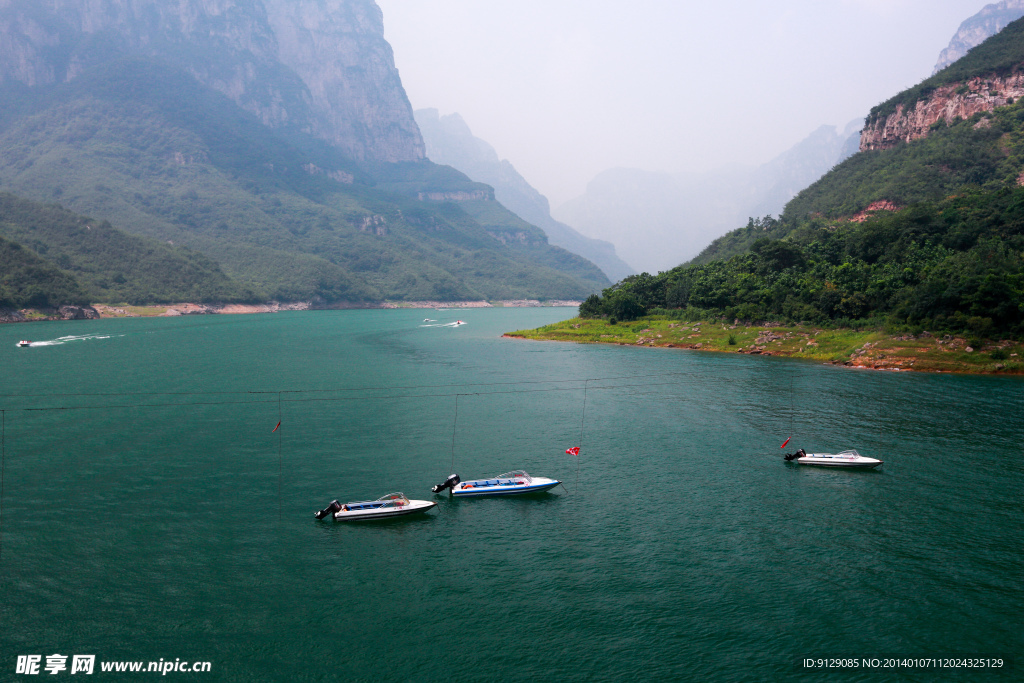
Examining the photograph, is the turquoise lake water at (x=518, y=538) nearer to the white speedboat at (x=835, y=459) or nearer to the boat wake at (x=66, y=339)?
the white speedboat at (x=835, y=459)

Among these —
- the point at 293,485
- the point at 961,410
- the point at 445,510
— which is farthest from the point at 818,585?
the point at 961,410

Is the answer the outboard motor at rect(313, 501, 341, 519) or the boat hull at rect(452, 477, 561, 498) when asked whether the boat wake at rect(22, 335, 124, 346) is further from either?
the boat hull at rect(452, 477, 561, 498)

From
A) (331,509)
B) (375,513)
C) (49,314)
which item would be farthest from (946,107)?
(49,314)

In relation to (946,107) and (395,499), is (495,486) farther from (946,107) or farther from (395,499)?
(946,107)

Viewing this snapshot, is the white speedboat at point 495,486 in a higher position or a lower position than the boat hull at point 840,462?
lower

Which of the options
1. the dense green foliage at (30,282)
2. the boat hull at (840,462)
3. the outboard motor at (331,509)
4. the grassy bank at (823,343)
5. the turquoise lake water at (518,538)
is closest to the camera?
the turquoise lake water at (518,538)

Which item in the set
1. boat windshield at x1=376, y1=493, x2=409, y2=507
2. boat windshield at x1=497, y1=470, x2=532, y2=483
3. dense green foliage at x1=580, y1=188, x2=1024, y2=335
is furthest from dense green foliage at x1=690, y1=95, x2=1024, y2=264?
boat windshield at x1=376, y1=493, x2=409, y2=507

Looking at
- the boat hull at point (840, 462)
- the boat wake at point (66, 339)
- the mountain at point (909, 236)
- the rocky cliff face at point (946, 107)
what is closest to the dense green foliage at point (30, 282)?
the boat wake at point (66, 339)
